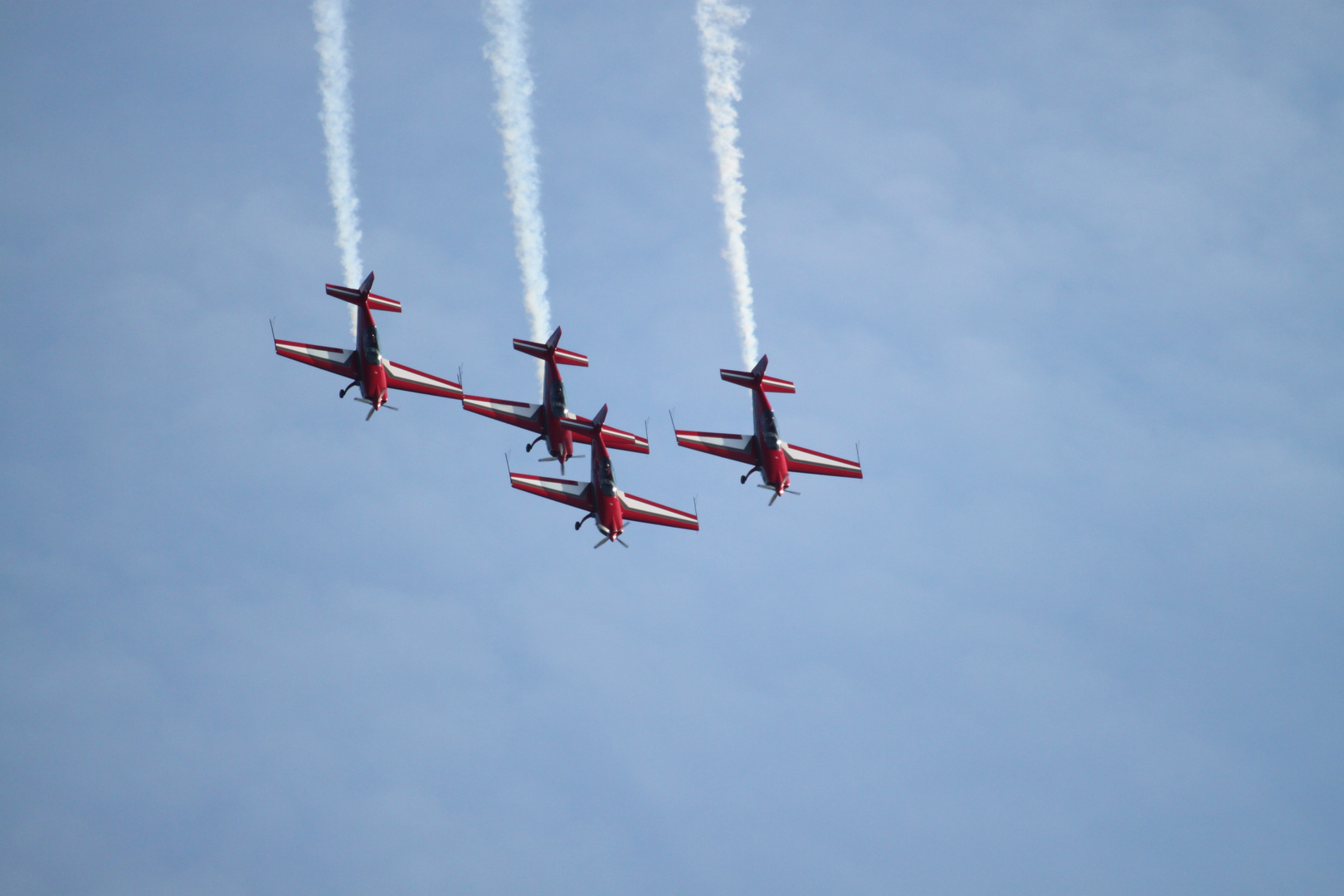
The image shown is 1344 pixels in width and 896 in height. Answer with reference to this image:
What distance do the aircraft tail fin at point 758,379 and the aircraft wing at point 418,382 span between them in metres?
14.0

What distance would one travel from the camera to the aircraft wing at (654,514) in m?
72.5

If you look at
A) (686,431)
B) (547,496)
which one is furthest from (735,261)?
(547,496)

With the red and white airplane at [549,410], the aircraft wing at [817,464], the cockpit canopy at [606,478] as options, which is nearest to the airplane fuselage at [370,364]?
the red and white airplane at [549,410]

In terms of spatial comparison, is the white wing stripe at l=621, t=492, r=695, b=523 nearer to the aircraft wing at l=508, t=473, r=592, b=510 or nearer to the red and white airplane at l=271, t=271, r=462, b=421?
the aircraft wing at l=508, t=473, r=592, b=510

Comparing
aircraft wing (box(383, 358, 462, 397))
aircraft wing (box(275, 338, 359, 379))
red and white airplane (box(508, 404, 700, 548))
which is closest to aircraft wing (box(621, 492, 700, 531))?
red and white airplane (box(508, 404, 700, 548))

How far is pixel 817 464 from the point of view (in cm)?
7706

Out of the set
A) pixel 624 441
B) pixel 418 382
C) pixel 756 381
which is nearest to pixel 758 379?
pixel 756 381

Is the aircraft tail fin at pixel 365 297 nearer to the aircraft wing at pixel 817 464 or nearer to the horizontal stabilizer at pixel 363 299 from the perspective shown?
the horizontal stabilizer at pixel 363 299

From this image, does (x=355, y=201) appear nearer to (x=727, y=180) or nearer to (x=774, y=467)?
(x=727, y=180)

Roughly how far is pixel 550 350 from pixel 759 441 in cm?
1178

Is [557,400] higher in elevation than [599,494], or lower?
higher

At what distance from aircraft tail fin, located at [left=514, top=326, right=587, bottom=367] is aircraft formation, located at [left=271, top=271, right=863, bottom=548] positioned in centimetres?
4

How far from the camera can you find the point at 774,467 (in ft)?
241

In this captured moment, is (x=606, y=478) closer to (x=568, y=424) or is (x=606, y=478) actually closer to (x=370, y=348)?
(x=568, y=424)
